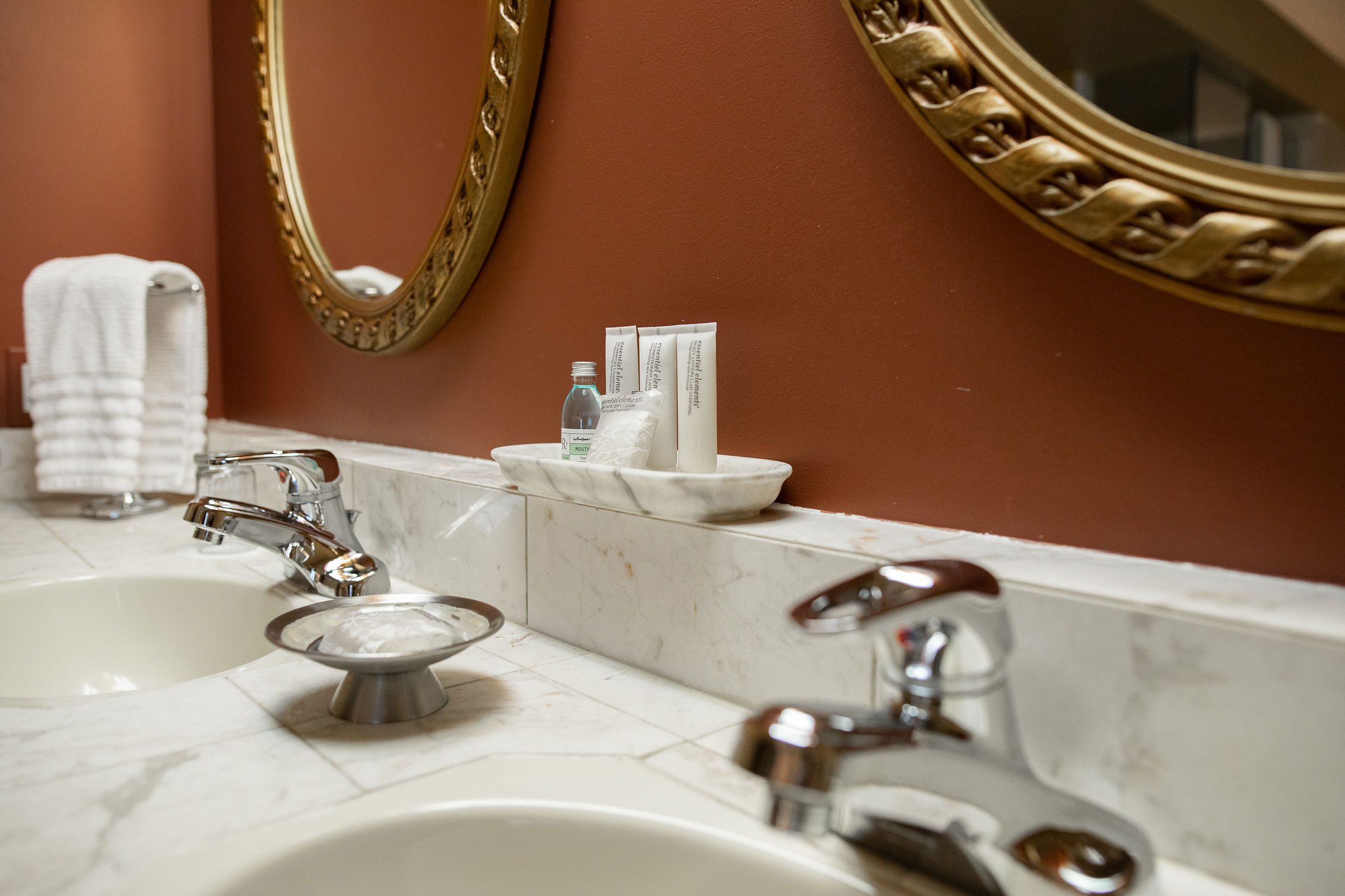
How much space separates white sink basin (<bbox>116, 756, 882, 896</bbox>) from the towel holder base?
965mm

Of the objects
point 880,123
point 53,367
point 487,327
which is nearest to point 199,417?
point 53,367

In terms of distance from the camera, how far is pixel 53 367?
1.21 meters

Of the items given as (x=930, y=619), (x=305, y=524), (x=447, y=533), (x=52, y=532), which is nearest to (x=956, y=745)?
(x=930, y=619)

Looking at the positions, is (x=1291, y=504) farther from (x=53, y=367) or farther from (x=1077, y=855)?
(x=53, y=367)

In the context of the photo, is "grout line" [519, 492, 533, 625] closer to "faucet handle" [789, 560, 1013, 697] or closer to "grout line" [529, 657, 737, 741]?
"grout line" [529, 657, 737, 741]

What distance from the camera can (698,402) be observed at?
0.64m

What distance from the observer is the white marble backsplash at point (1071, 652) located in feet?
1.20

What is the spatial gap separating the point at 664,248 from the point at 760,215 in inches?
4.2

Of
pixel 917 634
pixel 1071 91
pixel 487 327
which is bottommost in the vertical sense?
pixel 917 634

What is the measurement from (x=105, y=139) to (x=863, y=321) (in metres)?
1.45

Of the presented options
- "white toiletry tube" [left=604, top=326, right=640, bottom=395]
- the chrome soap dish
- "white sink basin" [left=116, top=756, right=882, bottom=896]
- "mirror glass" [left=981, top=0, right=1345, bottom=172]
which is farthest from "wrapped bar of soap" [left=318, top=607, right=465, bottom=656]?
"mirror glass" [left=981, top=0, right=1345, bottom=172]

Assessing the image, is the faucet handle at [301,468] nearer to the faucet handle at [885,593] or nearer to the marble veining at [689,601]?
the marble veining at [689,601]

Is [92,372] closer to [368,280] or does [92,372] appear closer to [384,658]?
[368,280]

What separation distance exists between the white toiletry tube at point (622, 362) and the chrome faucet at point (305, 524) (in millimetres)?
312
